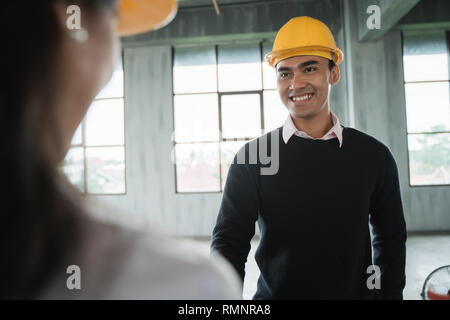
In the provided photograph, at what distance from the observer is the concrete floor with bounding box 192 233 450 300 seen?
403cm

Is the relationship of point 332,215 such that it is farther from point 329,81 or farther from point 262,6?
point 262,6

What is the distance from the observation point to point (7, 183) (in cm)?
29

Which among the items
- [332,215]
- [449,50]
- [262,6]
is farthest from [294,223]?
[449,50]

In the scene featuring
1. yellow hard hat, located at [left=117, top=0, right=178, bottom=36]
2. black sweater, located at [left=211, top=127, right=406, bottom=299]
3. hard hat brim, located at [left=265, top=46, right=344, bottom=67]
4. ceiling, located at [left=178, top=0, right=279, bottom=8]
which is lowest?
black sweater, located at [left=211, top=127, right=406, bottom=299]

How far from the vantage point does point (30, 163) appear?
29cm

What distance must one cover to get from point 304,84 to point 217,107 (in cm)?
545

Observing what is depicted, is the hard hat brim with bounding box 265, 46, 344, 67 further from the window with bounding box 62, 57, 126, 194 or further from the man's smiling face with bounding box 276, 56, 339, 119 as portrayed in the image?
the window with bounding box 62, 57, 126, 194

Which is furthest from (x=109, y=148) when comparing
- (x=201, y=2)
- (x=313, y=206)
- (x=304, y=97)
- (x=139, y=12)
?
(x=139, y=12)

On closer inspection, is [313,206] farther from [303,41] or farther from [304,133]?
[303,41]

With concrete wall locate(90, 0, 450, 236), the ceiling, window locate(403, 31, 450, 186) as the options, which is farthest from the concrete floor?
the ceiling

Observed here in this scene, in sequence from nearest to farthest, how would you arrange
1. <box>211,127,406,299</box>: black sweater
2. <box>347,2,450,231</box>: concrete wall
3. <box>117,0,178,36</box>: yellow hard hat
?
<box>117,0,178,36</box>: yellow hard hat → <box>211,127,406,299</box>: black sweater → <box>347,2,450,231</box>: concrete wall

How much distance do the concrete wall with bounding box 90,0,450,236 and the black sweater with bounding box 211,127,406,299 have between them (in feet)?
17.2

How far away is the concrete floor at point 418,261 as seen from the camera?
403 cm

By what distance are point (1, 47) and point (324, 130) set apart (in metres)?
1.58
